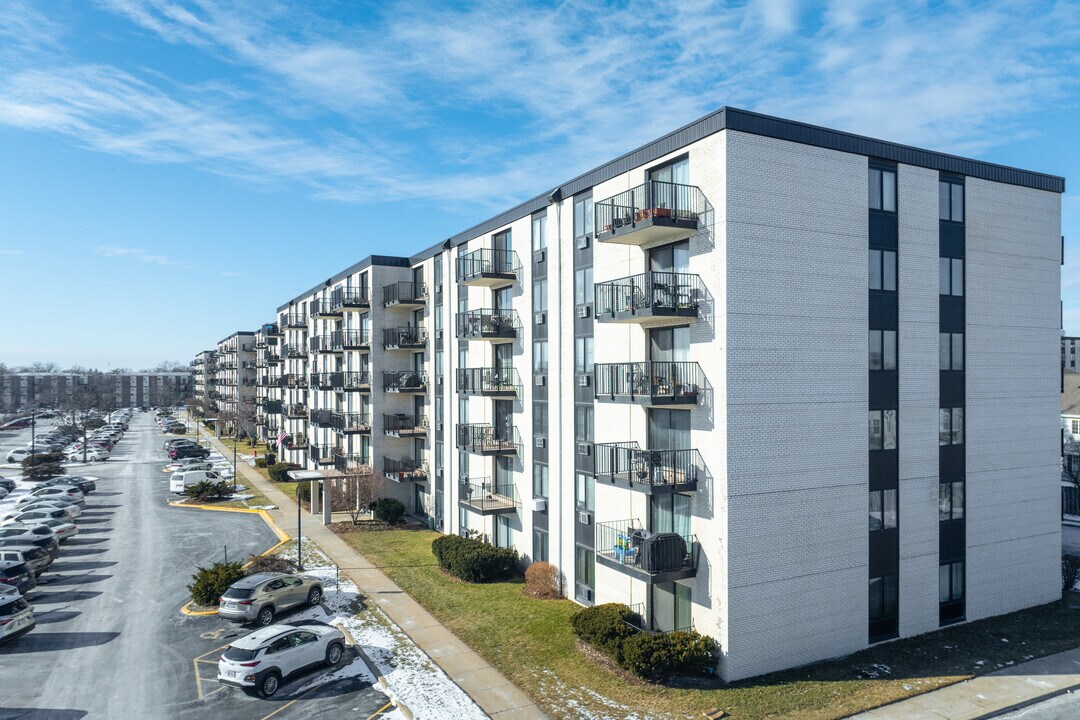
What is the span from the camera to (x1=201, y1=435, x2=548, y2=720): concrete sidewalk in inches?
656

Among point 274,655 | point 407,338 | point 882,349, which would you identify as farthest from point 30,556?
point 882,349

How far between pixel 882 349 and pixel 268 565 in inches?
914

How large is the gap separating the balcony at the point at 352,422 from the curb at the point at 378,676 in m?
19.3

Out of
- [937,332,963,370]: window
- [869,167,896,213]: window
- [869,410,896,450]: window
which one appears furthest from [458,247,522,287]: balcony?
[937,332,963,370]: window

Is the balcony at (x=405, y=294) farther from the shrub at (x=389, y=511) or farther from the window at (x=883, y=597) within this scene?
the window at (x=883, y=597)

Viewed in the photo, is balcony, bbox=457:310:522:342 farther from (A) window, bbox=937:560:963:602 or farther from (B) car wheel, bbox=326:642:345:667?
(A) window, bbox=937:560:963:602

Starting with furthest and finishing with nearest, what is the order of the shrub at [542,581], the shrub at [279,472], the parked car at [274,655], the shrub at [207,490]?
1. the shrub at [279,472]
2. the shrub at [207,490]
3. the shrub at [542,581]
4. the parked car at [274,655]

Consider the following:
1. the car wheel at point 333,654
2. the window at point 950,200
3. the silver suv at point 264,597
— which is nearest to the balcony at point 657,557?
the car wheel at point 333,654

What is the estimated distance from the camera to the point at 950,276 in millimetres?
22094

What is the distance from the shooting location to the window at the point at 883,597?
66.4 ft

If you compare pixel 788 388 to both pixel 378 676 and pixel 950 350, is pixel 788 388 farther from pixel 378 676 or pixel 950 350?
pixel 378 676

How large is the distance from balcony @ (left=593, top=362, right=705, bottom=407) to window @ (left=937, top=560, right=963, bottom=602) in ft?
34.0

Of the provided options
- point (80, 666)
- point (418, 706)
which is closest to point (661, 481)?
point (418, 706)

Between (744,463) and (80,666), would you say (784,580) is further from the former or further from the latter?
(80,666)
